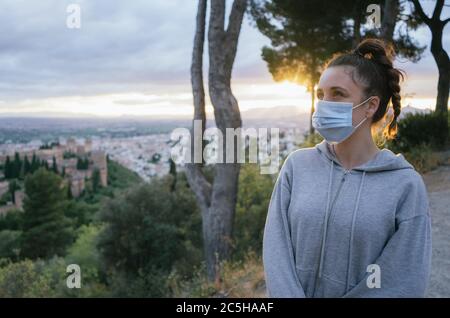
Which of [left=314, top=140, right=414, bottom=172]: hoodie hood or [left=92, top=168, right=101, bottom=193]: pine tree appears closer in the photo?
[left=314, top=140, right=414, bottom=172]: hoodie hood

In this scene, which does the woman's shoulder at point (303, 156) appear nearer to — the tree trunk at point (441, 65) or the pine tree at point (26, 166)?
the tree trunk at point (441, 65)

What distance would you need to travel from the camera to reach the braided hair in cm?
194

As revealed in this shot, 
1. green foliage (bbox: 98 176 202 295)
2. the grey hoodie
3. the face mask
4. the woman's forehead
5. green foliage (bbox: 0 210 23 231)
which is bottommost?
green foliage (bbox: 0 210 23 231)

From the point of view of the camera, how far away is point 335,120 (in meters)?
1.95

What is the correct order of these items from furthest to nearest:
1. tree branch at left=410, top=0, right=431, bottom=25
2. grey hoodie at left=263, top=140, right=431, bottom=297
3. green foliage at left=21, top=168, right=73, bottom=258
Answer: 1. green foliage at left=21, top=168, right=73, bottom=258
2. tree branch at left=410, top=0, right=431, bottom=25
3. grey hoodie at left=263, top=140, right=431, bottom=297

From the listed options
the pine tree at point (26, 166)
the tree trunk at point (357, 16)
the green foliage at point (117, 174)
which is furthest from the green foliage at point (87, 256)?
the tree trunk at point (357, 16)

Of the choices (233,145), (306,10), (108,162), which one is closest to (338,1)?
(306,10)

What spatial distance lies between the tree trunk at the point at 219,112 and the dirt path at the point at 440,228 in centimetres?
358

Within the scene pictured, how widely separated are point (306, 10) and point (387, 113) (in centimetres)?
1282

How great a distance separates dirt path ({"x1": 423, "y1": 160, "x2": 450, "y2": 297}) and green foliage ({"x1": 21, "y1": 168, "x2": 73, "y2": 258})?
30.2m

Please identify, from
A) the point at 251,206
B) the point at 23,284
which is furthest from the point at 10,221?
the point at 251,206

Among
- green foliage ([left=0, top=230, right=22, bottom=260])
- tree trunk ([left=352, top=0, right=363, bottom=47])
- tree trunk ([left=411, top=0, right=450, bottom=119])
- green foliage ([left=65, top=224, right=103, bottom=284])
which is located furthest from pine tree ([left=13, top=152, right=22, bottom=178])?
tree trunk ([left=411, top=0, right=450, bottom=119])

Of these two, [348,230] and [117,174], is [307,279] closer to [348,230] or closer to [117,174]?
[348,230]

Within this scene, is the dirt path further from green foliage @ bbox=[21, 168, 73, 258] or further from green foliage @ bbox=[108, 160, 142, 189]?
green foliage @ bbox=[21, 168, 73, 258]
